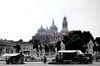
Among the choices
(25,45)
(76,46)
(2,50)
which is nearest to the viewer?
(76,46)

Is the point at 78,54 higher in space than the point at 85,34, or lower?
lower

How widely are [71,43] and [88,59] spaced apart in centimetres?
4767

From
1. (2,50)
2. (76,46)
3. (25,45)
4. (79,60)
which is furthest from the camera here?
(25,45)

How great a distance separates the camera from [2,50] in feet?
445

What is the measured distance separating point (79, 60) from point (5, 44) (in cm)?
10144

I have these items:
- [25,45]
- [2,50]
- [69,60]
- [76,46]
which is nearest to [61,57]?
[69,60]

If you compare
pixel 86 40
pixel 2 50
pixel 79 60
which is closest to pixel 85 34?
pixel 86 40

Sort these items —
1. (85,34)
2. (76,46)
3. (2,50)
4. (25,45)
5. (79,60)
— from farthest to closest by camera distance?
(25,45) → (2,50) → (85,34) → (76,46) → (79,60)

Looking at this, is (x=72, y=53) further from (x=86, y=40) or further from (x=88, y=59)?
(x=86, y=40)

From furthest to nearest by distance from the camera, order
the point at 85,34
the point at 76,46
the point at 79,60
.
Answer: the point at 85,34 → the point at 76,46 → the point at 79,60

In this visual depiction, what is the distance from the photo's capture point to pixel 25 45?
15438cm

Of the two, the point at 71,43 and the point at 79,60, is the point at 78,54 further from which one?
the point at 71,43

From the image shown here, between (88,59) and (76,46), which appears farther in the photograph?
(76,46)

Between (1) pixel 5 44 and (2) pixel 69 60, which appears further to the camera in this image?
(1) pixel 5 44
